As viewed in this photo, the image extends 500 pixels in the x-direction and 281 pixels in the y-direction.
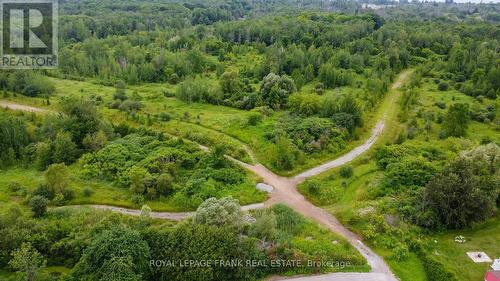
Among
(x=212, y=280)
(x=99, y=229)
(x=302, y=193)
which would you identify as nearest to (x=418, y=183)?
(x=302, y=193)

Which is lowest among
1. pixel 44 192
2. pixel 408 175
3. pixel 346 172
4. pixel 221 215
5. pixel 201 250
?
pixel 44 192

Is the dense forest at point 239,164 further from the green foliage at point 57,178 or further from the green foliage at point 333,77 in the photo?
the green foliage at point 333,77

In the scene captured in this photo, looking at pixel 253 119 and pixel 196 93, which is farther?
pixel 196 93

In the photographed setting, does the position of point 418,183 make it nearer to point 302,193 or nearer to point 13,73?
point 302,193

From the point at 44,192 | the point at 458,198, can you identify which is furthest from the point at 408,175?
the point at 44,192

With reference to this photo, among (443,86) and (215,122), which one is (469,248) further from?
(443,86)

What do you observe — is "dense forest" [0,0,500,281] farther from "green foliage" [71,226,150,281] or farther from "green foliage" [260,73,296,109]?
"green foliage" [260,73,296,109]
